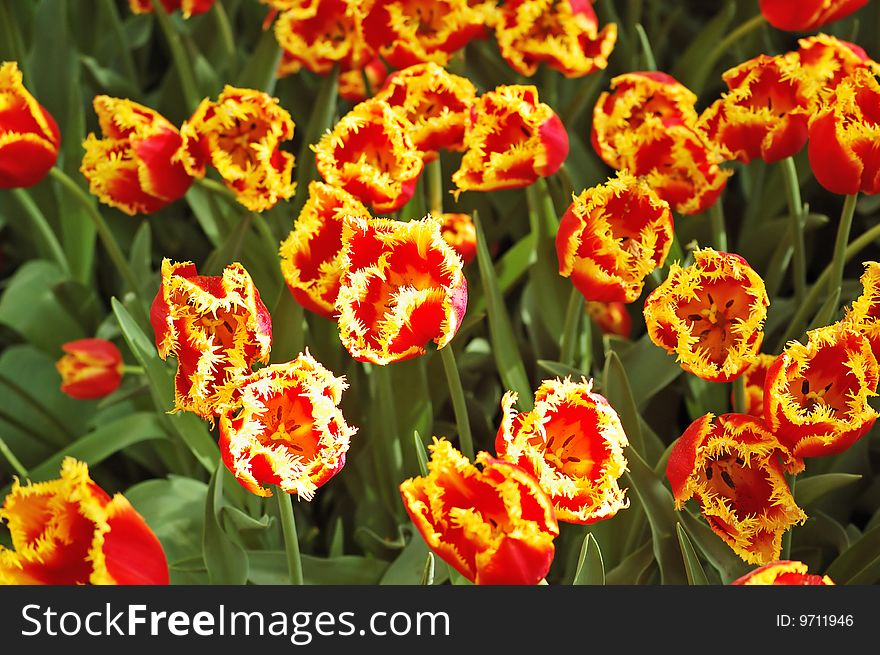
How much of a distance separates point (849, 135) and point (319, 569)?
1.38 feet

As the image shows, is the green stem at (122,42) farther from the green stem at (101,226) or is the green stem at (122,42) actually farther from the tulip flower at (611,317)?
the tulip flower at (611,317)

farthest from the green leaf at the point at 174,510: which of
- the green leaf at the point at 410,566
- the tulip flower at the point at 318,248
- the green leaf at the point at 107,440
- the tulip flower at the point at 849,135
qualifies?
the tulip flower at the point at 849,135

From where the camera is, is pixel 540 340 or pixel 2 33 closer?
pixel 540 340

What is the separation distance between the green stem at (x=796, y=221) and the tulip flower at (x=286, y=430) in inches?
15.1

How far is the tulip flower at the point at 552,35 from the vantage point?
0.71 meters

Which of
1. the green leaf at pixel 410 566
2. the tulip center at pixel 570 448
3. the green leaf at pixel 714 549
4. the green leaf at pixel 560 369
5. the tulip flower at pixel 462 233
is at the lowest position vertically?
the green leaf at pixel 410 566

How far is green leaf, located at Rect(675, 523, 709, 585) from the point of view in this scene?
51cm

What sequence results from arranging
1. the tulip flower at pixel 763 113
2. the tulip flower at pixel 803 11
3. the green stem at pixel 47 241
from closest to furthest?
the tulip flower at pixel 763 113 → the tulip flower at pixel 803 11 → the green stem at pixel 47 241

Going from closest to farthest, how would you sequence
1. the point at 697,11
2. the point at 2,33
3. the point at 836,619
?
the point at 836,619, the point at 2,33, the point at 697,11

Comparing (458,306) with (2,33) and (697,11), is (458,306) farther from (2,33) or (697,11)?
(697,11)

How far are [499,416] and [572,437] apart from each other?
1.31 feet

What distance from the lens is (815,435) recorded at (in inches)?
18.3

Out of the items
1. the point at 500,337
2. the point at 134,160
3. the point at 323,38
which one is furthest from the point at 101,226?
the point at 500,337

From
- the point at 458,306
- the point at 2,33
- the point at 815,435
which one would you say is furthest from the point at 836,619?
the point at 2,33
